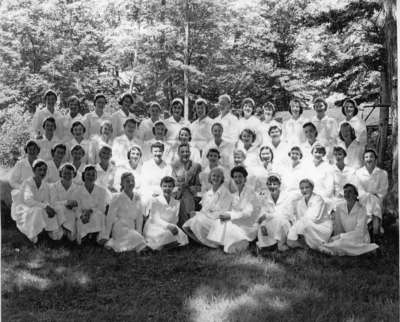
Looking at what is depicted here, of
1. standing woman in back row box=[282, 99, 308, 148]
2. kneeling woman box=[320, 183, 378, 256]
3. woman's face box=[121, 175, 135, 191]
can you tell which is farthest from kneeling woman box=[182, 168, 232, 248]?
standing woman in back row box=[282, 99, 308, 148]

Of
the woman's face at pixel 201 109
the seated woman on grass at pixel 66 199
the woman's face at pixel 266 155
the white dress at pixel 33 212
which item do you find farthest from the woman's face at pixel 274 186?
the white dress at pixel 33 212

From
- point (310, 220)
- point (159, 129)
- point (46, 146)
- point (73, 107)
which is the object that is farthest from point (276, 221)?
point (73, 107)

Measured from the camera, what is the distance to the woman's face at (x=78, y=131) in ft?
27.2

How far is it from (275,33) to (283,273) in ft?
49.7

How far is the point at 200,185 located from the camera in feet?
26.2

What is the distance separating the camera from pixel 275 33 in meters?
18.8

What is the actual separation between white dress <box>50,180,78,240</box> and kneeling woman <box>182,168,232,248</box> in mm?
1712

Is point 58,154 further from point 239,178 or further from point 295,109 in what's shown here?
point 295,109

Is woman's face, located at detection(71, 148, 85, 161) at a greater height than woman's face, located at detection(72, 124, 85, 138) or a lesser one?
lesser

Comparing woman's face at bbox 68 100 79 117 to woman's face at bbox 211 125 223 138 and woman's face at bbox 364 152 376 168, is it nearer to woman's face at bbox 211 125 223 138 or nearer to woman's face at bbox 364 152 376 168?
woman's face at bbox 211 125 223 138

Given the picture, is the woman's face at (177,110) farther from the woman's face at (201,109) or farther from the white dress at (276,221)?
the white dress at (276,221)

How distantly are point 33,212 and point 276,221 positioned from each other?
3.64 metres

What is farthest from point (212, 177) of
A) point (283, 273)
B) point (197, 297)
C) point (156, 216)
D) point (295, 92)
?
point (295, 92)

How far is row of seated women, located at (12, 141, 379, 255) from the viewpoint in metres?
6.43
